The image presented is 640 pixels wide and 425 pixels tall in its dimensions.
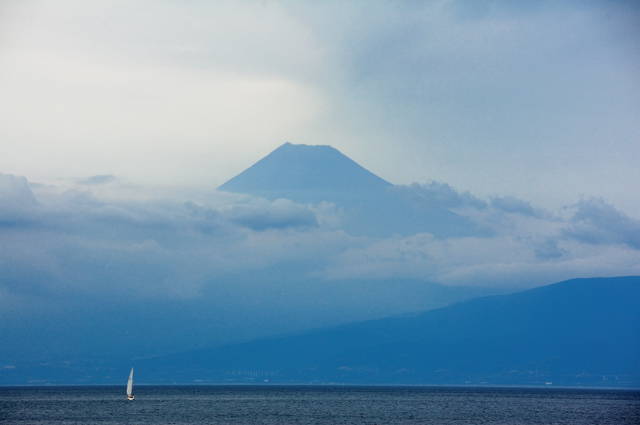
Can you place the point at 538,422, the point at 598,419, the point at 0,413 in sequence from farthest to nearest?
the point at 0,413 < the point at 598,419 < the point at 538,422

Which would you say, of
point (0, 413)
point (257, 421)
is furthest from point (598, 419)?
point (0, 413)

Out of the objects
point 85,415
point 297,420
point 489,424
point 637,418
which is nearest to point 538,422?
point 489,424

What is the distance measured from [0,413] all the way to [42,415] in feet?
47.5

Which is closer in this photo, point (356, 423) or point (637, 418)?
point (356, 423)

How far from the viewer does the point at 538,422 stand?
457 ft

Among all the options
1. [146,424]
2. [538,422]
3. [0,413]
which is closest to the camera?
[146,424]

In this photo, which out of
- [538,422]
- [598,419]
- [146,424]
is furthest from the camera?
[598,419]

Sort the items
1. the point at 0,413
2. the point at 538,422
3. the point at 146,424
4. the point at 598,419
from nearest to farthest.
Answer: the point at 146,424
the point at 538,422
the point at 598,419
the point at 0,413

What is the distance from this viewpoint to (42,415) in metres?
155

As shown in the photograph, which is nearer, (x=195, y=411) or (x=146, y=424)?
(x=146, y=424)

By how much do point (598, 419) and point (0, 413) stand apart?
128357mm

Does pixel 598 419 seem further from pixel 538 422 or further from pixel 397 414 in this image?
pixel 397 414

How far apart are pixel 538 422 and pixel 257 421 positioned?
174 ft

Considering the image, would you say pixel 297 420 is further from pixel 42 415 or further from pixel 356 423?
pixel 42 415
